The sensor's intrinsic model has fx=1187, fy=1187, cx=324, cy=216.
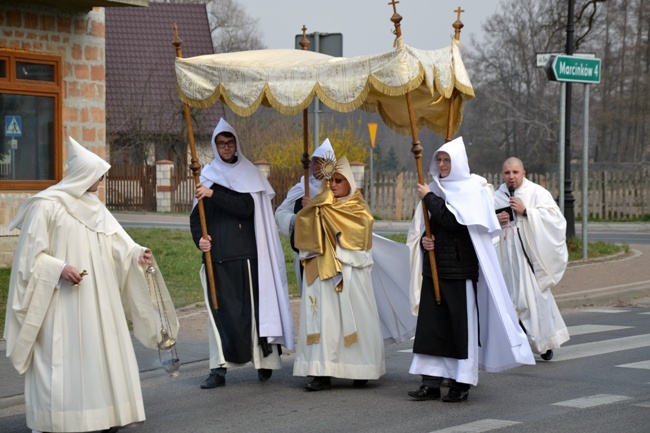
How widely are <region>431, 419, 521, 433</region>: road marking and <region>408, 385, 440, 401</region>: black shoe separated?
899 mm

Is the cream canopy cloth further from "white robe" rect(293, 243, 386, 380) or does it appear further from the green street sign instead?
the green street sign

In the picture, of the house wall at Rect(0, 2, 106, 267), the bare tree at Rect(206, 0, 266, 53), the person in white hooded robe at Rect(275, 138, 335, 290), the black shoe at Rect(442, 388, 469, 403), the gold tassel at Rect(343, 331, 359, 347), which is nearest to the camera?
the black shoe at Rect(442, 388, 469, 403)

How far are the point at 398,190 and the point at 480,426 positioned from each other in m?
27.5

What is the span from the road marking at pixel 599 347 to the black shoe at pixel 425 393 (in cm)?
226

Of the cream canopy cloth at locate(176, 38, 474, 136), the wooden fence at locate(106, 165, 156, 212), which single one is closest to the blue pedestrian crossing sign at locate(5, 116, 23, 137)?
the cream canopy cloth at locate(176, 38, 474, 136)

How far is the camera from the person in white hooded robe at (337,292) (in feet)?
30.6

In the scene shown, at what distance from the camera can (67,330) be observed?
7.52 m

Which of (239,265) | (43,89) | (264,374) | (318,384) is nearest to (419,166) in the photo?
(239,265)

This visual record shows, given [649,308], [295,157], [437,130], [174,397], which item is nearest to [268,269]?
[174,397]

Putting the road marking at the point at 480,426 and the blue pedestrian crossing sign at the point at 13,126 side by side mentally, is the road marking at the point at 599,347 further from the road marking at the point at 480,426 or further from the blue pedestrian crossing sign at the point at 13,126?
the blue pedestrian crossing sign at the point at 13,126

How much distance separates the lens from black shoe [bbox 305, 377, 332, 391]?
30.6 feet

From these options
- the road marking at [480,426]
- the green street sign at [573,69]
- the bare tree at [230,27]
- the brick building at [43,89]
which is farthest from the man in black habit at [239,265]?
the bare tree at [230,27]

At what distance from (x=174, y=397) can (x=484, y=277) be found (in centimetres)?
259

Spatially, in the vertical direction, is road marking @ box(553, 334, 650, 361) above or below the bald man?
below
